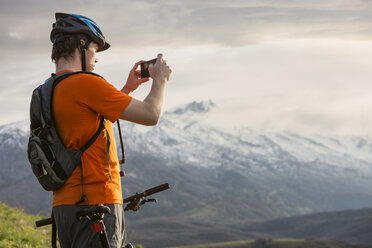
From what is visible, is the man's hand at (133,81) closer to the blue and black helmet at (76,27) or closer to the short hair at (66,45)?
the blue and black helmet at (76,27)

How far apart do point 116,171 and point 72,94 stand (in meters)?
0.78

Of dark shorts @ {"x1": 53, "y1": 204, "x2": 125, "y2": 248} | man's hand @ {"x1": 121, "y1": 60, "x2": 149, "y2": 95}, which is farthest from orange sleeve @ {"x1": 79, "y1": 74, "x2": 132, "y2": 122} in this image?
man's hand @ {"x1": 121, "y1": 60, "x2": 149, "y2": 95}

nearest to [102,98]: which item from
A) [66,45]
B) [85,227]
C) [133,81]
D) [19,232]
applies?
[66,45]

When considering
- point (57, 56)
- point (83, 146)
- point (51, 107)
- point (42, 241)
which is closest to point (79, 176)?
point (83, 146)

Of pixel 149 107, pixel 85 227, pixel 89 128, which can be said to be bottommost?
pixel 85 227

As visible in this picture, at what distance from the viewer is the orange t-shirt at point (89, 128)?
4527 millimetres

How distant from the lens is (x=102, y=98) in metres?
4.64

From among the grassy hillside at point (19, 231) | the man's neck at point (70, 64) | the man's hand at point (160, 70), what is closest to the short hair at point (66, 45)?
the man's neck at point (70, 64)

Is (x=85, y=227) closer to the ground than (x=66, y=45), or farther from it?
closer to the ground

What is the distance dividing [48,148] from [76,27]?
47.2 inches

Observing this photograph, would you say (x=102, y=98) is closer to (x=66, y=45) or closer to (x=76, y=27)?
(x=66, y=45)

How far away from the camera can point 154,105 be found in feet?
15.5

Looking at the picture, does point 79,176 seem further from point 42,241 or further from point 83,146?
point 42,241

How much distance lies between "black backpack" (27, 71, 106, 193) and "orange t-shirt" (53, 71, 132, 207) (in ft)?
0.16
